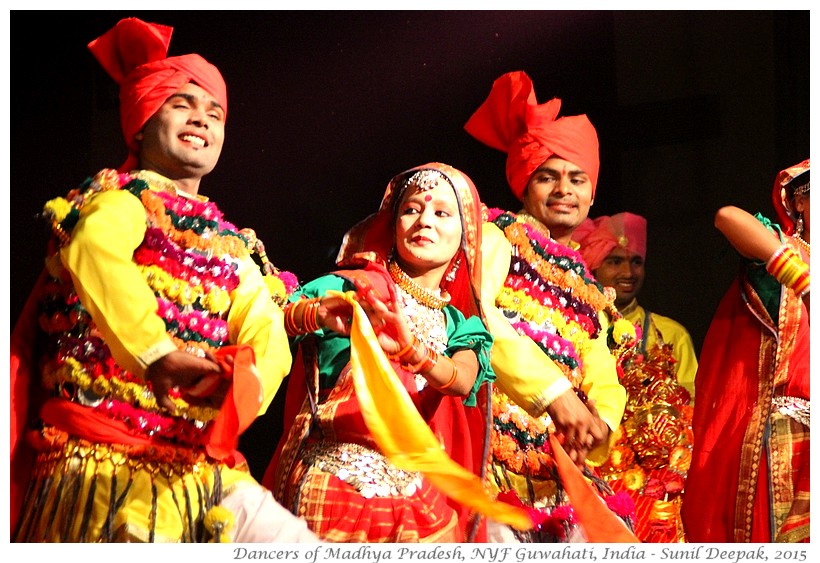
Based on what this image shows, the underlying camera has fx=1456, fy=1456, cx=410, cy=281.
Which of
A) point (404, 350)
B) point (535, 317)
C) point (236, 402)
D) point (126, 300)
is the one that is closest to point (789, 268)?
point (535, 317)

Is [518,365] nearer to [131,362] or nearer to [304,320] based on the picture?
[304,320]

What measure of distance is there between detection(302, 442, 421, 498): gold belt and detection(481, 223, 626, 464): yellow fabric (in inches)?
19.1

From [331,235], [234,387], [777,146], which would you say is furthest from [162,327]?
[777,146]

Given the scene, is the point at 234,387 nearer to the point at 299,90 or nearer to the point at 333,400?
the point at 333,400

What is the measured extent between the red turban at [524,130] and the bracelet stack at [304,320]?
93 cm

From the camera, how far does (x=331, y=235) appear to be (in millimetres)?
4371

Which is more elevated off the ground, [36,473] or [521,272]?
[521,272]

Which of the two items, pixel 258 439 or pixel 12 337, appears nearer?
pixel 12 337

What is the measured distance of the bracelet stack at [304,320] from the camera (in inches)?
155

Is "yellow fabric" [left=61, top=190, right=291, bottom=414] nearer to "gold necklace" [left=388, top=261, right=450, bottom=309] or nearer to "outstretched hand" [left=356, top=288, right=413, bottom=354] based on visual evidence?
"outstretched hand" [left=356, top=288, right=413, bottom=354]

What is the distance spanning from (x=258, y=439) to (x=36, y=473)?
73cm

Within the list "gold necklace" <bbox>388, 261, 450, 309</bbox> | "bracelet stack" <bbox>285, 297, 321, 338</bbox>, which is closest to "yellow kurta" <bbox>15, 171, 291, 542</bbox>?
"bracelet stack" <bbox>285, 297, 321, 338</bbox>

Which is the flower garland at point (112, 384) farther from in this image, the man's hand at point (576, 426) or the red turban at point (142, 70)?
the man's hand at point (576, 426)
